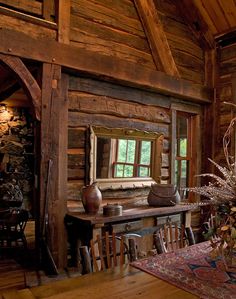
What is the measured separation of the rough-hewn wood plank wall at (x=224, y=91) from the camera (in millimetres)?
4766

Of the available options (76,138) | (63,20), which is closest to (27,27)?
(63,20)

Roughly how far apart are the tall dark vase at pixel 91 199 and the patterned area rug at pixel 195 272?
1395 mm

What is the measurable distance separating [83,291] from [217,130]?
13.6 ft

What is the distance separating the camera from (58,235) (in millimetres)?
3170

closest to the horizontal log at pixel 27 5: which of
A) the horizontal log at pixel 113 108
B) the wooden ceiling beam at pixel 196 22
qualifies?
the horizontal log at pixel 113 108

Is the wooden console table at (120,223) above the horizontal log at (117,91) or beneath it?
beneath

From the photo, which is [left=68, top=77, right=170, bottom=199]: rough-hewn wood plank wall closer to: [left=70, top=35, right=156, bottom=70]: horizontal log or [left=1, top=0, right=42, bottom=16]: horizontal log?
[left=70, top=35, right=156, bottom=70]: horizontal log

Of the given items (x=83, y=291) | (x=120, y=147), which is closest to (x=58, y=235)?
(x=120, y=147)

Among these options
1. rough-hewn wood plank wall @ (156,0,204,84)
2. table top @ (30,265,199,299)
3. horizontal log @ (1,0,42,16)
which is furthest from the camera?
rough-hewn wood plank wall @ (156,0,204,84)

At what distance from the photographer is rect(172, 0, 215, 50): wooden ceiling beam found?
15.5 ft

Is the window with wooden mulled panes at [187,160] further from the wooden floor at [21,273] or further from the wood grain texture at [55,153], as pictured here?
the wooden floor at [21,273]

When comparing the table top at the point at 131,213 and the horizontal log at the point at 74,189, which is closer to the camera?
the table top at the point at 131,213

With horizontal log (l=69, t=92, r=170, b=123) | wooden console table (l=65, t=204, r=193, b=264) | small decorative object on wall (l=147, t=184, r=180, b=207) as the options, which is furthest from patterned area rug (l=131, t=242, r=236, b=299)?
horizontal log (l=69, t=92, r=170, b=123)

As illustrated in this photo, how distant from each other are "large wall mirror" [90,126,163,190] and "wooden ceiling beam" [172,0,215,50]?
1.97 m
